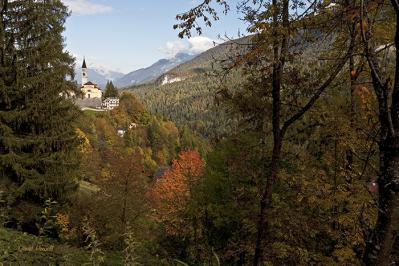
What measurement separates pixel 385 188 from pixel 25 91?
1808cm

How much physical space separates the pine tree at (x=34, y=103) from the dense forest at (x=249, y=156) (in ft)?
0.21

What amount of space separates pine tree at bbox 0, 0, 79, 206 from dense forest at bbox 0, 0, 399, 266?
2.5 inches

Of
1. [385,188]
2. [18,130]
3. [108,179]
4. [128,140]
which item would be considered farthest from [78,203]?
[128,140]

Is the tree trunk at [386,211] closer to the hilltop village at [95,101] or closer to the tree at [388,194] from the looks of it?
the tree at [388,194]

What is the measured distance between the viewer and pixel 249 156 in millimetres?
11734

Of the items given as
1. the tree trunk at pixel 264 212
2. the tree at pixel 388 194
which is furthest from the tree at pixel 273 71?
the tree at pixel 388 194

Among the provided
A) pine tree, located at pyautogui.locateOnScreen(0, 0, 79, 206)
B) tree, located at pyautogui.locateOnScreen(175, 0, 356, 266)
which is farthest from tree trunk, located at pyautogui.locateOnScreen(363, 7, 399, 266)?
pine tree, located at pyautogui.locateOnScreen(0, 0, 79, 206)

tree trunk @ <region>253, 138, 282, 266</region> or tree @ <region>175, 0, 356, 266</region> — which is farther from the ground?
tree @ <region>175, 0, 356, 266</region>

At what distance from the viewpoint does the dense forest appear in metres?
5.32

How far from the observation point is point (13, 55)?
18406mm

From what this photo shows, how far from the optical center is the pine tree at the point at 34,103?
1819 cm

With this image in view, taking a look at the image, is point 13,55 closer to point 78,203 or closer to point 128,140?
point 78,203

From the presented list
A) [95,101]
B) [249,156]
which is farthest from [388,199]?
[95,101]

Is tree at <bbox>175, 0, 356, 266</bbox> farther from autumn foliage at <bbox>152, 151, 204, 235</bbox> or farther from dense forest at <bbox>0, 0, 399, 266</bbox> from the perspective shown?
autumn foliage at <bbox>152, 151, 204, 235</bbox>
